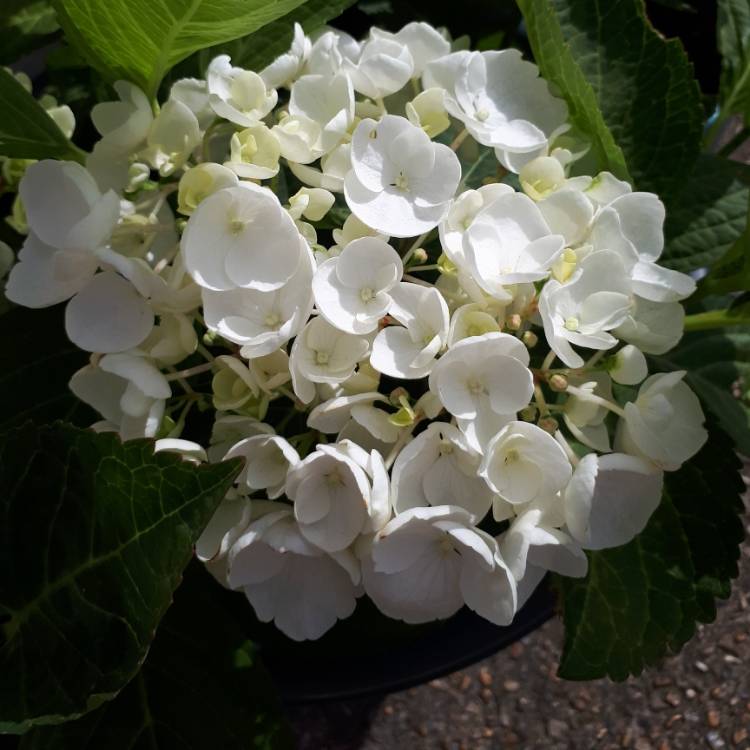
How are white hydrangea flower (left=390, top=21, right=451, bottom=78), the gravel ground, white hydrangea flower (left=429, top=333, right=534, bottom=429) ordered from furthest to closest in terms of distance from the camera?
the gravel ground, white hydrangea flower (left=390, top=21, right=451, bottom=78), white hydrangea flower (left=429, top=333, right=534, bottom=429)

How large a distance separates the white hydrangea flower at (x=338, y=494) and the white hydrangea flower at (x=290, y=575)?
10mm

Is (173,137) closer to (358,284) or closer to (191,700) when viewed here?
(358,284)

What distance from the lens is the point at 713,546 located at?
49 centimetres

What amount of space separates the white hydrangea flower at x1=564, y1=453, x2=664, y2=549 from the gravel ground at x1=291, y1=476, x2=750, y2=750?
0.60 meters

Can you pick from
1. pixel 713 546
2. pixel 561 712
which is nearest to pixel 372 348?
pixel 713 546

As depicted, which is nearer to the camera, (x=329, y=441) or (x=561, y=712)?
(x=329, y=441)

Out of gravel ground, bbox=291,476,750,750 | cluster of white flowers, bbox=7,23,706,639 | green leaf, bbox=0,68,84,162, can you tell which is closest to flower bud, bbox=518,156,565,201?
cluster of white flowers, bbox=7,23,706,639

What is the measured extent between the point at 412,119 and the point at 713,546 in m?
0.27

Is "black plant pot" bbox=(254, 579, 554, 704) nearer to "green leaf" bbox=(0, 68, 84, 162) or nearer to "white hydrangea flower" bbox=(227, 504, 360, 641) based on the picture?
"white hydrangea flower" bbox=(227, 504, 360, 641)

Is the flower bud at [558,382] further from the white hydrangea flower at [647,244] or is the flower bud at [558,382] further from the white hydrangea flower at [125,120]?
the white hydrangea flower at [125,120]

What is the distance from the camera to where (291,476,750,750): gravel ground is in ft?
3.05

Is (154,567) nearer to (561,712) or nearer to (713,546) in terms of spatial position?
(713,546)

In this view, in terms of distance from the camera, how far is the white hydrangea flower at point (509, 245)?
35cm

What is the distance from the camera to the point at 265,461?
38 centimetres
